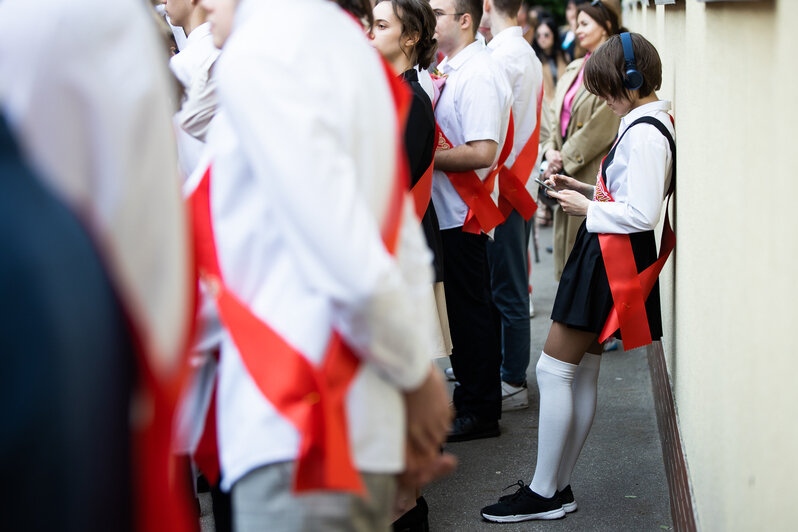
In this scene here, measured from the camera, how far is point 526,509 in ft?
11.7

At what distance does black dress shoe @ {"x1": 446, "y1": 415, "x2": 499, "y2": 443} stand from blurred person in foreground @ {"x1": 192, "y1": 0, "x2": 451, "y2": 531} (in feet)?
9.37

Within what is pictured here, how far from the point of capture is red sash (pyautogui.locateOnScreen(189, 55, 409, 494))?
1.44m

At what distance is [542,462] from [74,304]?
110 inches

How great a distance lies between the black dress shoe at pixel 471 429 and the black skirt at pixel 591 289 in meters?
1.24

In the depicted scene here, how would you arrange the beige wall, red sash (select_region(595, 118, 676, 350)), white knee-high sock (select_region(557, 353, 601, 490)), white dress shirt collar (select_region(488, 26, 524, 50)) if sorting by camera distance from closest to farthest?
the beige wall
red sash (select_region(595, 118, 676, 350))
white knee-high sock (select_region(557, 353, 601, 490))
white dress shirt collar (select_region(488, 26, 524, 50))

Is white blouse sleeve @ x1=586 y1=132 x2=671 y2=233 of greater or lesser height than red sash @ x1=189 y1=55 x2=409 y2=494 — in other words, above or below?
below

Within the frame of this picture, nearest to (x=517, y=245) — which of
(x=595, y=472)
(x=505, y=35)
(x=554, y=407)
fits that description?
(x=505, y=35)

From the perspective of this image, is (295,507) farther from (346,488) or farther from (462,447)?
(462,447)

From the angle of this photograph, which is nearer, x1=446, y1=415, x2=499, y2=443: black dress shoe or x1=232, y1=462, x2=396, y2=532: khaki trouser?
x1=232, y1=462, x2=396, y2=532: khaki trouser

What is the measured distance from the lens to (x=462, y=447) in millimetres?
4367

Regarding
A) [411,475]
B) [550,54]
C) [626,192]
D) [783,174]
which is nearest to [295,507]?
[411,475]

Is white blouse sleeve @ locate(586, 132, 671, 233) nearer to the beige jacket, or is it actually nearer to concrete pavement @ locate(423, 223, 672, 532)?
concrete pavement @ locate(423, 223, 672, 532)

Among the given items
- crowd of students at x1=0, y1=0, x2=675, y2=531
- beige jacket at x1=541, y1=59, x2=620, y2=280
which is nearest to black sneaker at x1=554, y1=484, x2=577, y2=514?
crowd of students at x1=0, y1=0, x2=675, y2=531

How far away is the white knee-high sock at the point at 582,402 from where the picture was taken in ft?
11.5
